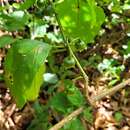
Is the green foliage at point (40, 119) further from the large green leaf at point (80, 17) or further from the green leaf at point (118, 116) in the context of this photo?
the large green leaf at point (80, 17)

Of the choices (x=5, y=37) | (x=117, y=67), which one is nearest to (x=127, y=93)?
(x=117, y=67)

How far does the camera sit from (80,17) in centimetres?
82

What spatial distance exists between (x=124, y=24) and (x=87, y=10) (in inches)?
101

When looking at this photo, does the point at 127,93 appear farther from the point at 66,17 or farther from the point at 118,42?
the point at 66,17

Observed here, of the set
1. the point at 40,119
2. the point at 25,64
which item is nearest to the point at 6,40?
the point at 25,64

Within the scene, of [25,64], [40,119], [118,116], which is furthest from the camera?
[118,116]

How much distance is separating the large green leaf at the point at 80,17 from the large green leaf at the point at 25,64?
86 mm

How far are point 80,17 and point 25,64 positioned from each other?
0.18 m

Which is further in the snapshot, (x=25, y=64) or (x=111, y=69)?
(x=111, y=69)

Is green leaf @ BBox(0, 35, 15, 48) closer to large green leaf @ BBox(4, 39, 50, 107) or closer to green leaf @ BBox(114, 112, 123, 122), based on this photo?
large green leaf @ BBox(4, 39, 50, 107)

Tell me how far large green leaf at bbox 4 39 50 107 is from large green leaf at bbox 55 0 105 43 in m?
0.09

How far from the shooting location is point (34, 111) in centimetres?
244

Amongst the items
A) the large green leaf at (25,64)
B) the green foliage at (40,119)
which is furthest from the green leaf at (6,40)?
the green foliage at (40,119)

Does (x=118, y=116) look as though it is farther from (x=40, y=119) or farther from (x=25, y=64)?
(x=25, y=64)
